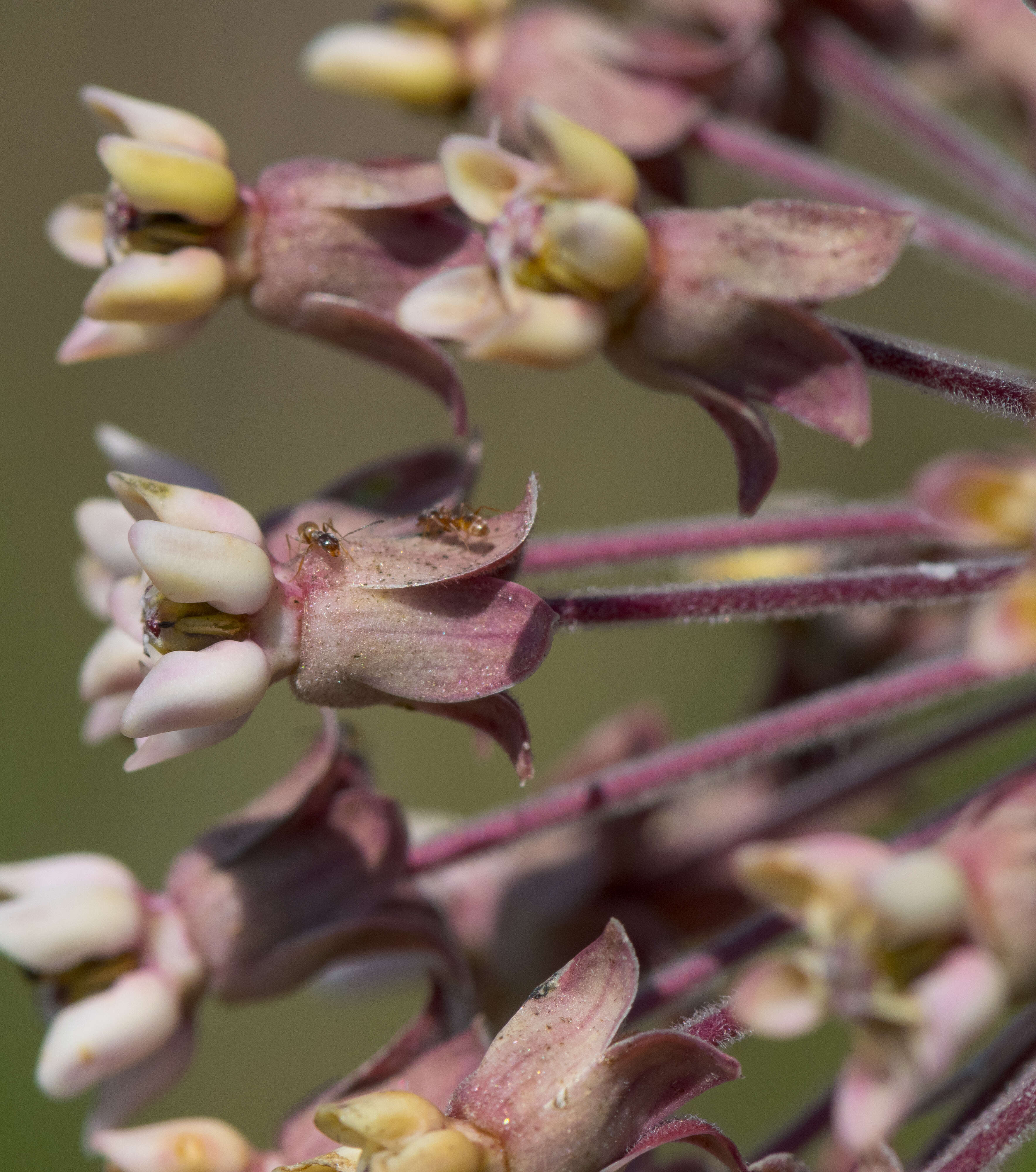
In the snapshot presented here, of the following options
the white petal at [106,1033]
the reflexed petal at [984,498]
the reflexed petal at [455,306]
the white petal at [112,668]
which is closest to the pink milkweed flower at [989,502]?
the reflexed petal at [984,498]

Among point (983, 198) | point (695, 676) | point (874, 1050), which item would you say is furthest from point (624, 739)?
point (695, 676)

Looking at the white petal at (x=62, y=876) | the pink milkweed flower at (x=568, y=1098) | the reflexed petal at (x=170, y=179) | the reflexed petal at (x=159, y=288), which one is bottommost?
the white petal at (x=62, y=876)

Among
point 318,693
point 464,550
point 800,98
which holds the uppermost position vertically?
A: point 800,98

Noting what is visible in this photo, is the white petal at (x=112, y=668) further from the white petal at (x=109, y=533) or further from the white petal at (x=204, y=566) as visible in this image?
the white petal at (x=204, y=566)

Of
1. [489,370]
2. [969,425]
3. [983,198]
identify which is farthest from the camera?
[489,370]

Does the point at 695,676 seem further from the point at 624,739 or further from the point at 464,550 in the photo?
the point at 464,550
